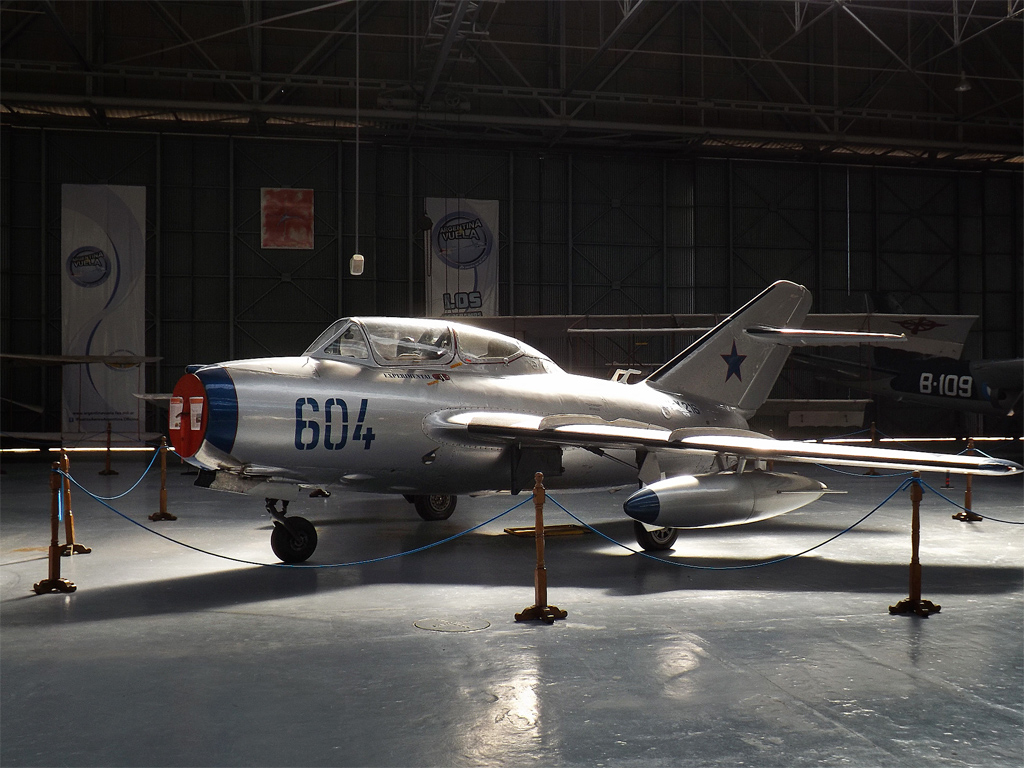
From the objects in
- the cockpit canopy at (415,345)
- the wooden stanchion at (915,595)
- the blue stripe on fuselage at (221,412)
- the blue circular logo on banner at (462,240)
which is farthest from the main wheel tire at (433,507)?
the blue circular logo on banner at (462,240)

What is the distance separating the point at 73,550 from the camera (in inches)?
340

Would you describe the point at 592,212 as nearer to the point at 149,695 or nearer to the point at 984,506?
the point at 984,506

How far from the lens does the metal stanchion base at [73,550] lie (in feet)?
28.1

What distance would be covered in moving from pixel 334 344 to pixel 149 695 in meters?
4.73

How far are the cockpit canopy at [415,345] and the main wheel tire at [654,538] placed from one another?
2.43 meters

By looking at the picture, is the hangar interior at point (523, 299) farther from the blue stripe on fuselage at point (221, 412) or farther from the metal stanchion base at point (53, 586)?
the blue stripe on fuselage at point (221, 412)

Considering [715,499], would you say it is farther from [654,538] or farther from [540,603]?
[540,603]

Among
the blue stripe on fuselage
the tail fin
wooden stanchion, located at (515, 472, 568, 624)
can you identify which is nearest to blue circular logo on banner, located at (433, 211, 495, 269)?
the tail fin

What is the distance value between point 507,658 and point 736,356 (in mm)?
7287

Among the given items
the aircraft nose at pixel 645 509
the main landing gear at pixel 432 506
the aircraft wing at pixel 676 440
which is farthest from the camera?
the main landing gear at pixel 432 506

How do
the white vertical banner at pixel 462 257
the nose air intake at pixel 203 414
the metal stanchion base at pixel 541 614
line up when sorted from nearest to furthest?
the metal stanchion base at pixel 541 614
the nose air intake at pixel 203 414
the white vertical banner at pixel 462 257

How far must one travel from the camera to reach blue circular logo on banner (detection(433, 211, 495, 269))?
24484 mm

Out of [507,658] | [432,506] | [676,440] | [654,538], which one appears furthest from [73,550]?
[676,440]

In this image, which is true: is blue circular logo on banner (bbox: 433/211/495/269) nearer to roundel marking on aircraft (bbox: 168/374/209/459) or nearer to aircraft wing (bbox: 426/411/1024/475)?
aircraft wing (bbox: 426/411/1024/475)
